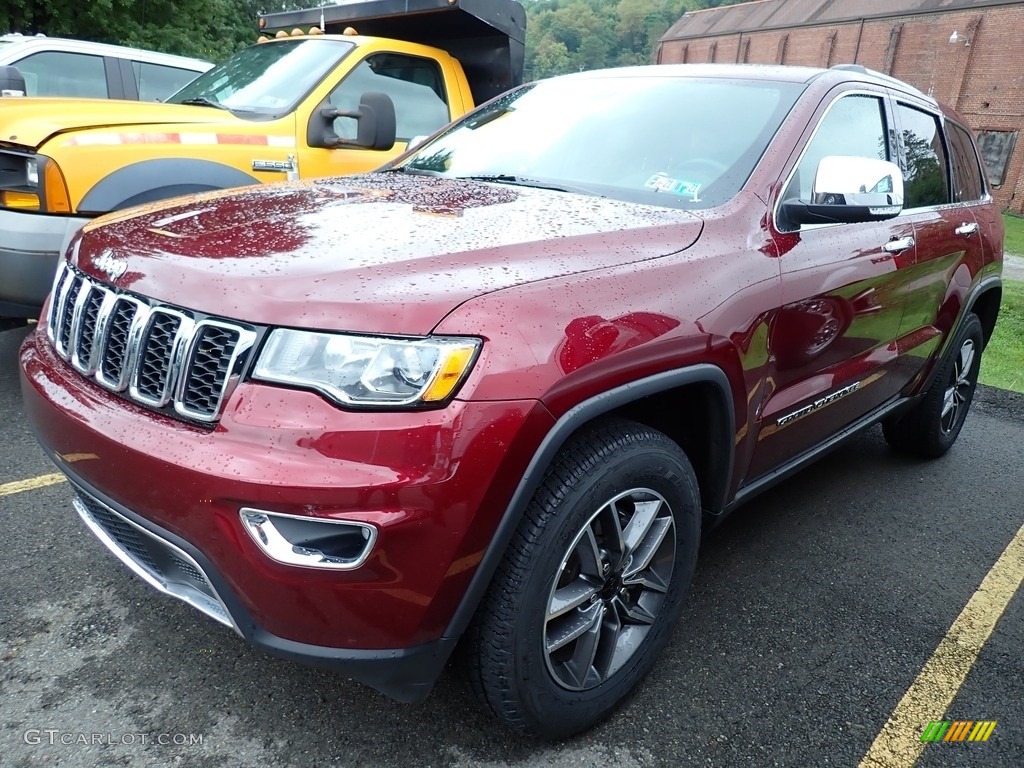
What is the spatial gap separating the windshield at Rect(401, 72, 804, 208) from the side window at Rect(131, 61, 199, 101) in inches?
161

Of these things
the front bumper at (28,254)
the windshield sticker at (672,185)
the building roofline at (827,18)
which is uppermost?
the building roofline at (827,18)

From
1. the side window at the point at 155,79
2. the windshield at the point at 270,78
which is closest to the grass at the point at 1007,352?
the windshield at the point at 270,78

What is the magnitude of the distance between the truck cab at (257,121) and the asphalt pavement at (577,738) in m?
1.14

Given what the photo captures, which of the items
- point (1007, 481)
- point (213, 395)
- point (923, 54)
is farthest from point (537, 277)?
point (923, 54)

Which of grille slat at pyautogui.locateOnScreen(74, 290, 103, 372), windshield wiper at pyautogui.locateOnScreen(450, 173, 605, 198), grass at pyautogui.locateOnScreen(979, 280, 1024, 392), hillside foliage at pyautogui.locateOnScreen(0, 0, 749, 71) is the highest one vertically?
hillside foliage at pyautogui.locateOnScreen(0, 0, 749, 71)

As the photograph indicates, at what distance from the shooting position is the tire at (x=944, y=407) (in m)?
3.73

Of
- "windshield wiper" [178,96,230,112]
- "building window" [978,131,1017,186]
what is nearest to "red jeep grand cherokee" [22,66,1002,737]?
"windshield wiper" [178,96,230,112]

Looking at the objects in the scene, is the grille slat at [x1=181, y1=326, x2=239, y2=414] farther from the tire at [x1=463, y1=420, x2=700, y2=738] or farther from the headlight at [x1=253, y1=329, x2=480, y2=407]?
the tire at [x1=463, y1=420, x2=700, y2=738]

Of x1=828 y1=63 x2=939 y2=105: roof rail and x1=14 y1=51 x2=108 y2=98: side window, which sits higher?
x1=828 y1=63 x2=939 y2=105: roof rail

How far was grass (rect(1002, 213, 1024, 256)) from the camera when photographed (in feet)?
62.5

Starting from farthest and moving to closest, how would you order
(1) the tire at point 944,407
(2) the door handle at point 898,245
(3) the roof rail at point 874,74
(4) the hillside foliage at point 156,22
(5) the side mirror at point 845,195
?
1. (4) the hillside foliage at point 156,22
2. (1) the tire at point 944,407
3. (3) the roof rail at point 874,74
4. (2) the door handle at point 898,245
5. (5) the side mirror at point 845,195

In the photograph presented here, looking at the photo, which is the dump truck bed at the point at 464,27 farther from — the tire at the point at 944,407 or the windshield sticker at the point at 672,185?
the tire at the point at 944,407

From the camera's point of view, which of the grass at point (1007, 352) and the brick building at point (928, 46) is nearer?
the grass at point (1007, 352)

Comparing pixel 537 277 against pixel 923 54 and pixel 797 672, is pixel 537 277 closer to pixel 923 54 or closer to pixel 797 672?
pixel 797 672
